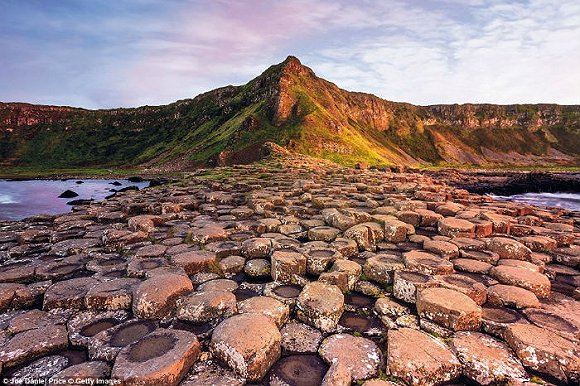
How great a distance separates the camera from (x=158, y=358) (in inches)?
101

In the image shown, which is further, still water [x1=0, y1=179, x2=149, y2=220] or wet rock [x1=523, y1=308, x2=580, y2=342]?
still water [x1=0, y1=179, x2=149, y2=220]

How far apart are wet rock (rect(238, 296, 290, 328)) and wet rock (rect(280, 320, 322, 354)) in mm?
107

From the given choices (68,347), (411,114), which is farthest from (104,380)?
(411,114)

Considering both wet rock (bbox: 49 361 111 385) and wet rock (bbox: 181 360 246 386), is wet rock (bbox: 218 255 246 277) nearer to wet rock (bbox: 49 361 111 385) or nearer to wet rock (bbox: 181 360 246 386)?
wet rock (bbox: 181 360 246 386)

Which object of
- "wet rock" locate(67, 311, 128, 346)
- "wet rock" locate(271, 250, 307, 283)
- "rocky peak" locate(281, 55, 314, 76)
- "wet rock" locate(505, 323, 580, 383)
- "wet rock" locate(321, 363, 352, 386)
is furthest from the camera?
"rocky peak" locate(281, 55, 314, 76)

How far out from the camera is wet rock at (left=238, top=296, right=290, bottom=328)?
3.29 m

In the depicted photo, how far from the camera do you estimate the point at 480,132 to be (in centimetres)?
14150

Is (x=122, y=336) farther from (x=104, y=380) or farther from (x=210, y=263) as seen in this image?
(x=210, y=263)

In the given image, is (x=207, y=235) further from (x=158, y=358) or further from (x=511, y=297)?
(x=511, y=297)

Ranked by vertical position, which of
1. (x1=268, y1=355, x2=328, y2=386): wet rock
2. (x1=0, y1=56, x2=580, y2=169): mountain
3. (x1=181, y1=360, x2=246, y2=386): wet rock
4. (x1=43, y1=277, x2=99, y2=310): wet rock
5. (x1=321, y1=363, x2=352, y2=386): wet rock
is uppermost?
(x1=0, y1=56, x2=580, y2=169): mountain

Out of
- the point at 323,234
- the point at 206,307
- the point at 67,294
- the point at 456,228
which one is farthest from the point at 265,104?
the point at 206,307

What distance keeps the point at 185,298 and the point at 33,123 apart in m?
167

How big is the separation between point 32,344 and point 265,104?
201 feet

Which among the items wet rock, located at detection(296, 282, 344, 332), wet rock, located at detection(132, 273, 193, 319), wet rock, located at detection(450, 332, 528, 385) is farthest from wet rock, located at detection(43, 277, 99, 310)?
wet rock, located at detection(450, 332, 528, 385)
